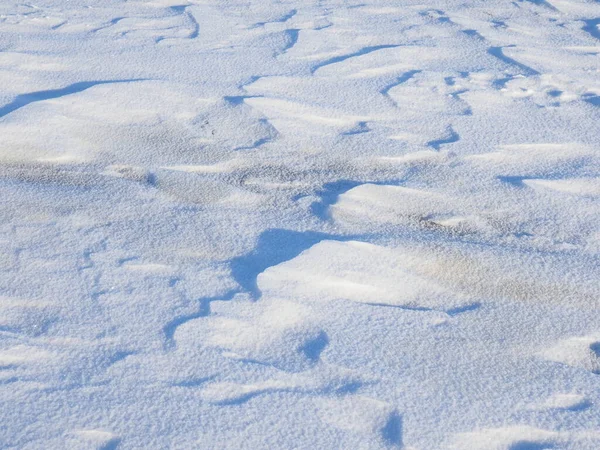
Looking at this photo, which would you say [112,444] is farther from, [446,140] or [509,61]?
[509,61]

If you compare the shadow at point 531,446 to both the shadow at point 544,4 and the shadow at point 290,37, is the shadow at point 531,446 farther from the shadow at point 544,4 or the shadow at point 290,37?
the shadow at point 544,4

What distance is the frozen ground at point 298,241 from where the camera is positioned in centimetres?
120

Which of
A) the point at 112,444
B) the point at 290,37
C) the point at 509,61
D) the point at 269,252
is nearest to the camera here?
the point at 112,444

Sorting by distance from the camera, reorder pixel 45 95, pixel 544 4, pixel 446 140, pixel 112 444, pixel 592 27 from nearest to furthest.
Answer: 1. pixel 112 444
2. pixel 446 140
3. pixel 45 95
4. pixel 592 27
5. pixel 544 4

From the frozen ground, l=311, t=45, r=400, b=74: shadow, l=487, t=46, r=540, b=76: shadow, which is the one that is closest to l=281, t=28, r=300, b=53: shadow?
the frozen ground

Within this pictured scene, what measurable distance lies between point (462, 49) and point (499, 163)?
34.9 inches

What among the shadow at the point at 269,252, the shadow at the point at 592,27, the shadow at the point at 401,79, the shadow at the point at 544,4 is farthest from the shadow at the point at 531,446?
the shadow at the point at 544,4

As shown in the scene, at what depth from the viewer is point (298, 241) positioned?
161cm

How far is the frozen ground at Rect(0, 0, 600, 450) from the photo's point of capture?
1.20 meters

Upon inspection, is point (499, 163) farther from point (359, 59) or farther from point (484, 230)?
point (359, 59)

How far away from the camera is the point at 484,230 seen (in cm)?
167

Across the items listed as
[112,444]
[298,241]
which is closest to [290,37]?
[298,241]

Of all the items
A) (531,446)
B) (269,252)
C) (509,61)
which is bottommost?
(531,446)

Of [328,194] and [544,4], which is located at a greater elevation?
[544,4]
